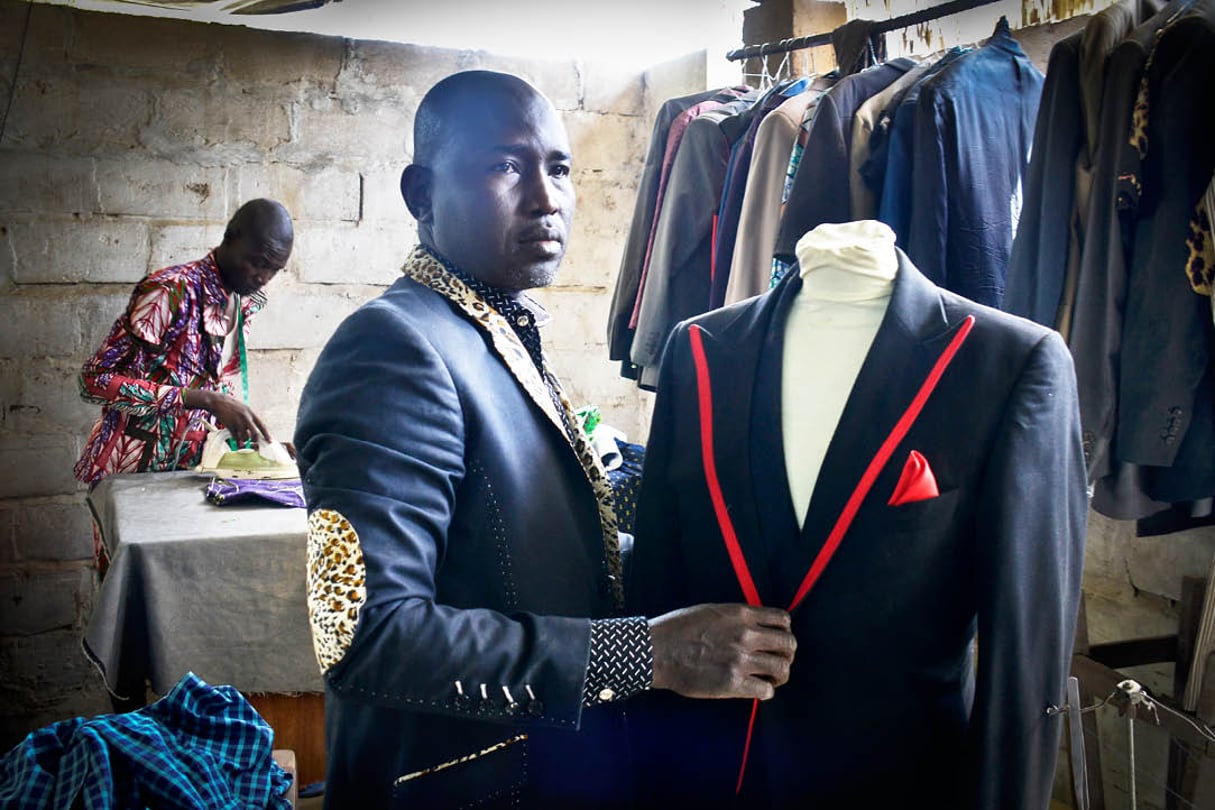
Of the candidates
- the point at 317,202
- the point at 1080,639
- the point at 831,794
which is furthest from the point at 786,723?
the point at 317,202

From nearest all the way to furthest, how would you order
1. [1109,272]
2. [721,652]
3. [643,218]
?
[721,652] → [1109,272] → [643,218]

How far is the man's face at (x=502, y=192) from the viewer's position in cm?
124

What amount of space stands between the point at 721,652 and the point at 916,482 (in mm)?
284

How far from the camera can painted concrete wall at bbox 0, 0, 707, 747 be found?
380 cm

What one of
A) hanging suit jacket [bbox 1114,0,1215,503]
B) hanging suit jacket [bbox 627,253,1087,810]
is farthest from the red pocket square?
hanging suit jacket [bbox 1114,0,1215,503]

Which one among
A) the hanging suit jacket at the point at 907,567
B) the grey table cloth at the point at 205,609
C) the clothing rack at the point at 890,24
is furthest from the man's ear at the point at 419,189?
the clothing rack at the point at 890,24

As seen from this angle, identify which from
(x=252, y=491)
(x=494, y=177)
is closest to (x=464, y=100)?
(x=494, y=177)

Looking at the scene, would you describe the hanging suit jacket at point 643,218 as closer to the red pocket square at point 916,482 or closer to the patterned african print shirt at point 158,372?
the patterned african print shirt at point 158,372

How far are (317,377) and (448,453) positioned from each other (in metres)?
0.18

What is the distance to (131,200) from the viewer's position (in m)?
3.91

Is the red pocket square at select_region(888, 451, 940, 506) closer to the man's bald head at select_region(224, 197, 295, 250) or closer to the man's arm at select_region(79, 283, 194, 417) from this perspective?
the man's arm at select_region(79, 283, 194, 417)

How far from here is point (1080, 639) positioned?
2459 mm

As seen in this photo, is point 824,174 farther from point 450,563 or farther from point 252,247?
point 252,247

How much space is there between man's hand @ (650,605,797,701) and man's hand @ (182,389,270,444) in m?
2.29
